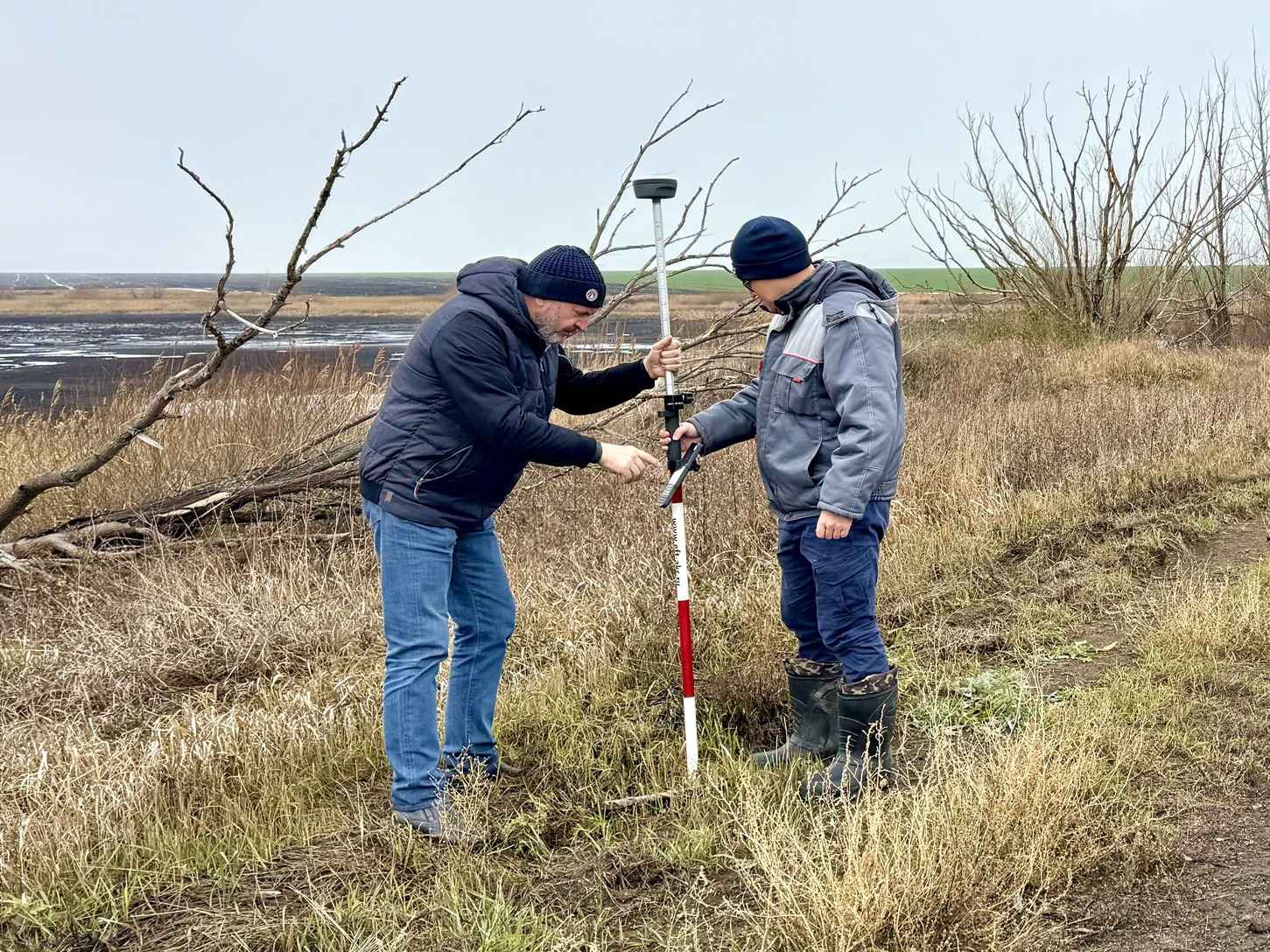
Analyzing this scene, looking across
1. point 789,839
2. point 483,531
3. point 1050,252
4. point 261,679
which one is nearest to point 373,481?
point 483,531

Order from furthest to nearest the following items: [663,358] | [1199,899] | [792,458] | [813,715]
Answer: [813,715]
[663,358]
[792,458]
[1199,899]

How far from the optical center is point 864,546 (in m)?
3.67

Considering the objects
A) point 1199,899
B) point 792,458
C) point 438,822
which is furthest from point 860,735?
point 438,822

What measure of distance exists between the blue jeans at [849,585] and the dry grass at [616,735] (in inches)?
14.8

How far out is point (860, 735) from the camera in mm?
3770

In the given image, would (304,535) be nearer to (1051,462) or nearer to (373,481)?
(373,481)

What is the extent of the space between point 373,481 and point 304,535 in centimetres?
386

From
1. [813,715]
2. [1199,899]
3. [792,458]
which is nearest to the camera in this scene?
[1199,899]

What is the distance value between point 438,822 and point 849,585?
5.19ft

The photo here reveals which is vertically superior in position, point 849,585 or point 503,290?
point 503,290

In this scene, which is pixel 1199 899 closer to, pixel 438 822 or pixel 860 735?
pixel 860 735

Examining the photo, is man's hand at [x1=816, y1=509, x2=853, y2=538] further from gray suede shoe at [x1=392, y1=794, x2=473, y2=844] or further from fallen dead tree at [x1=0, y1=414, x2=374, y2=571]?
fallen dead tree at [x1=0, y1=414, x2=374, y2=571]

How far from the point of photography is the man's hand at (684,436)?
4.07 meters

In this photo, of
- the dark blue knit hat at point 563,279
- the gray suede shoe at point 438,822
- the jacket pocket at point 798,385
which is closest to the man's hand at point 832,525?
the jacket pocket at point 798,385
